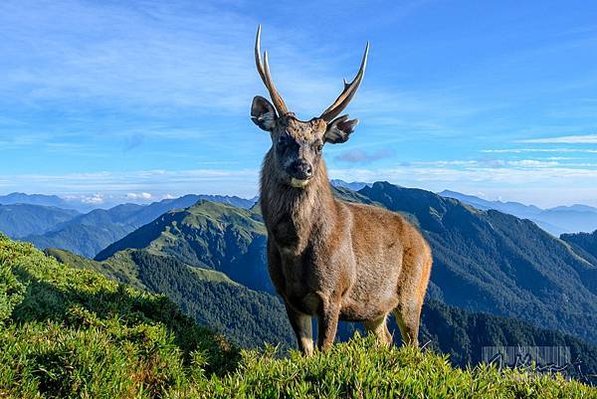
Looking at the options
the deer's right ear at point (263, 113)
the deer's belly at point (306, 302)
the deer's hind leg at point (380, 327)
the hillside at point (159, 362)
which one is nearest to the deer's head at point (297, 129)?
the deer's right ear at point (263, 113)

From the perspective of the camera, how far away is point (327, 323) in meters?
8.98

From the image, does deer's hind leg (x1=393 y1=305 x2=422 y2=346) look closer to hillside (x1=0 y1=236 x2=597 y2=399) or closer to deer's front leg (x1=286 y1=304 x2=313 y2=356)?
deer's front leg (x1=286 y1=304 x2=313 y2=356)

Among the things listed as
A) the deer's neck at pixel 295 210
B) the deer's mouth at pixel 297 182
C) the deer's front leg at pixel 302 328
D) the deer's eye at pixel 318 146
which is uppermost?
the deer's eye at pixel 318 146

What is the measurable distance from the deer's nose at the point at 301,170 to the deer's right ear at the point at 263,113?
4.28 feet

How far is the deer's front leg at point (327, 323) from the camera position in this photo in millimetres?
8930

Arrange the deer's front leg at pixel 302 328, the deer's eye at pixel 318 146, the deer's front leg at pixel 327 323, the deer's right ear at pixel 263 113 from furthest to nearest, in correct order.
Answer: the deer's right ear at pixel 263 113 → the deer's eye at pixel 318 146 → the deer's front leg at pixel 302 328 → the deer's front leg at pixel 327 323

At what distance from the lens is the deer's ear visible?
33.2 ft

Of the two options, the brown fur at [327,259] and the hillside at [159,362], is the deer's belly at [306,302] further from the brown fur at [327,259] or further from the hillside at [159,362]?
the hillside at [159,362]

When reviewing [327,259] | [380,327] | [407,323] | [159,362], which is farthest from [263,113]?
[407,323]

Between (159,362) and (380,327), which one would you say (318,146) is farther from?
(159,362)

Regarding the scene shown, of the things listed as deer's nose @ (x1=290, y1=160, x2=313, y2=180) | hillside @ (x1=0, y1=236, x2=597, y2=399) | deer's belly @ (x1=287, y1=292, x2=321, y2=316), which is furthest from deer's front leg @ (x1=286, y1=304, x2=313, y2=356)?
deer's nose @ (x1=290, y1=160, x2=313, y2=180)

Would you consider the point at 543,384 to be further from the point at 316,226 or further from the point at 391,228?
the point at 391,228

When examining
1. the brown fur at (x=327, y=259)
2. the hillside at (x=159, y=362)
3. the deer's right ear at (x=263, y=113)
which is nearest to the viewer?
the hillside at (x=159, y=362)

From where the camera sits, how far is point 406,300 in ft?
37.2
